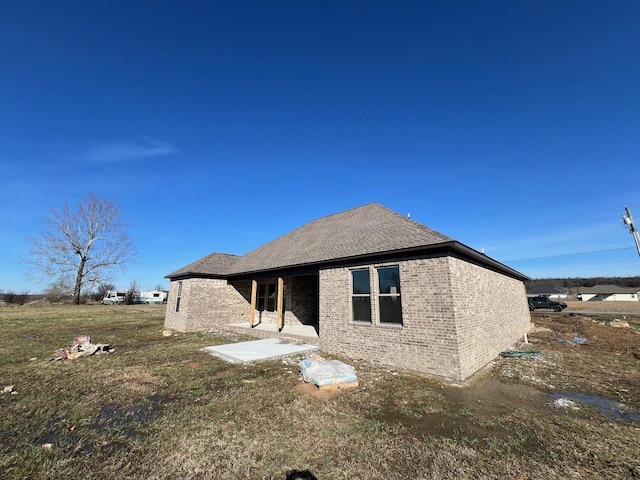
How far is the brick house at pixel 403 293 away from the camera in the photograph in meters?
7.01

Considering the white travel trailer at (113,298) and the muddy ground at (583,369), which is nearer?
the muddy ground at (583,369)

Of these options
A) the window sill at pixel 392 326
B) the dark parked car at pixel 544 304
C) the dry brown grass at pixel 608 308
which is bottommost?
the dry brown grass at pixel 608 308

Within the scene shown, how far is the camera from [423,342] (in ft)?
23.5

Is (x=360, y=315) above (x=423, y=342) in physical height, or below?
above

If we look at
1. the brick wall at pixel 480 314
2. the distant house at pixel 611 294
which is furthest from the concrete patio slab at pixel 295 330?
the distant house at pixel 611 294

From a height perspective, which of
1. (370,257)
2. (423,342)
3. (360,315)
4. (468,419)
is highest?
(370,257)

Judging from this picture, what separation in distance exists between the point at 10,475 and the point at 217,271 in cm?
1342

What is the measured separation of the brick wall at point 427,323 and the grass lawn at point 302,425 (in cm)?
60

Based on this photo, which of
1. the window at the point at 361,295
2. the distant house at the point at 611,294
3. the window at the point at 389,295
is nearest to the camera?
the window at the point at 389,295

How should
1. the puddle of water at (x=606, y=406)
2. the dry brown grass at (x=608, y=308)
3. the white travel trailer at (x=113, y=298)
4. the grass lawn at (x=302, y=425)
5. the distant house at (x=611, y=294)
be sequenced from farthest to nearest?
the distant house at (x=611, y=294) → the white travel trailer at (x=113, y=298) → the dry brown grass at (x=608, y=308) → the puddle of water at (x=606, y=406) → the grass lawn at (x=302, y=425)

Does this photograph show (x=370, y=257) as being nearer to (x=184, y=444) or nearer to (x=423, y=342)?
(x=423, y=342)

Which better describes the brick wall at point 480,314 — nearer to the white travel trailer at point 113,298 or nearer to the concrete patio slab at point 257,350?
the concrete patio slab at point 257,350

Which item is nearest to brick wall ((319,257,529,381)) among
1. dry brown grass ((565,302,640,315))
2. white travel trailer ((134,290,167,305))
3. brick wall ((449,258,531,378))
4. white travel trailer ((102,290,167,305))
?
brick wall ((449,258,531,378))

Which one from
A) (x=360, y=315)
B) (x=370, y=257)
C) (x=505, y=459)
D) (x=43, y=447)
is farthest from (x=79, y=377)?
(x=505, y=459)
